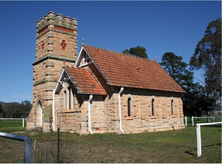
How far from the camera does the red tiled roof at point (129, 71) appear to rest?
66.7 feet

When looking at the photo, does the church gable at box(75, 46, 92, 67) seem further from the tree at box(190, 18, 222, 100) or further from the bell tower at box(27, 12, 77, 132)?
the tree at box(190, 18, 222, 100)

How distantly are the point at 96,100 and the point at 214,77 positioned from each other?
20.9m

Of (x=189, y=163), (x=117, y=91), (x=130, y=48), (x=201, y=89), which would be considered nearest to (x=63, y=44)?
(x=117, y=91)

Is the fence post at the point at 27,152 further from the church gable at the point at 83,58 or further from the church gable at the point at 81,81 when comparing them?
the church gable at the point at 83,58

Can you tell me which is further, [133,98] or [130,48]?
[130,48]

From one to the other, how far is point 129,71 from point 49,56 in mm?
8802

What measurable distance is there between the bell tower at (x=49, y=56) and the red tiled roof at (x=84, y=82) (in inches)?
139

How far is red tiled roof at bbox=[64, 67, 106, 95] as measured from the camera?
18.6 m

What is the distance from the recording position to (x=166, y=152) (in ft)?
34.7

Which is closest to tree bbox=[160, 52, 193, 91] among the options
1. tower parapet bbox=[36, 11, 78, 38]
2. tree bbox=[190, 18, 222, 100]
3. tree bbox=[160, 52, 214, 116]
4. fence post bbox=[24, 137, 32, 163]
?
tree bbox=[160, 52, 214, 116]

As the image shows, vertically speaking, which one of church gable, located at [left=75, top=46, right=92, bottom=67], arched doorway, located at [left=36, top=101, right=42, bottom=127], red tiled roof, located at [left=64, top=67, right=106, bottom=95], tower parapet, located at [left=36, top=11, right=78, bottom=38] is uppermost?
tower parapet, located at [left=36, top=11, right=78, bottom=38]

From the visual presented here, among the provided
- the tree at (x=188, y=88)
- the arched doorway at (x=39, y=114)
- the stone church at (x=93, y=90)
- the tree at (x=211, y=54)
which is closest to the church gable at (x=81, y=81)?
→ the stone church at (x=93, y=90)

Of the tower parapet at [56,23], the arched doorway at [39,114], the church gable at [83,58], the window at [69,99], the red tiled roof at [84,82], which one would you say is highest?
the tower parapet at [56,23]

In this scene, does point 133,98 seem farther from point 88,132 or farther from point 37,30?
point 37,30
